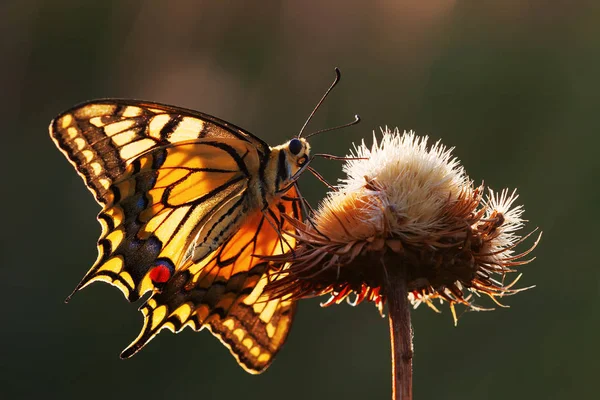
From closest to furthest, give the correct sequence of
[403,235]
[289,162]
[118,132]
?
[403,235] → [289,162] → [118,132]

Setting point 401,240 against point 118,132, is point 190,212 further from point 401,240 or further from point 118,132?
point 401,240

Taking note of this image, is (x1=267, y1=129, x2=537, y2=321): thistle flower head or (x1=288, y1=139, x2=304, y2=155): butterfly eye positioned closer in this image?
(x1=267, y1=129, x2=537, y2=321): thistle flower head

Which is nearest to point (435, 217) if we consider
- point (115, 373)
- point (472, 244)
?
point (472, 244)

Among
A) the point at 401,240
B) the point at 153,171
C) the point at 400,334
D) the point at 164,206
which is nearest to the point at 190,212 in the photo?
the point at 164,206

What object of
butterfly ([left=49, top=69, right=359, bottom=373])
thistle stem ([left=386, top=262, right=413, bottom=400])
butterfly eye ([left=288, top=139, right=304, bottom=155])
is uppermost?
butterfly eye ([left=288, top=139, right=304, bottom=155])

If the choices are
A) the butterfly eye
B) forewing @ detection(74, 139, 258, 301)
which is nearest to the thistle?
the butterfly eye

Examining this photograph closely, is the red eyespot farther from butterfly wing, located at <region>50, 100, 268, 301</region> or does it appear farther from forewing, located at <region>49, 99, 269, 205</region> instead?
forewing, located at <region>49, 99, 269, 205</region>
